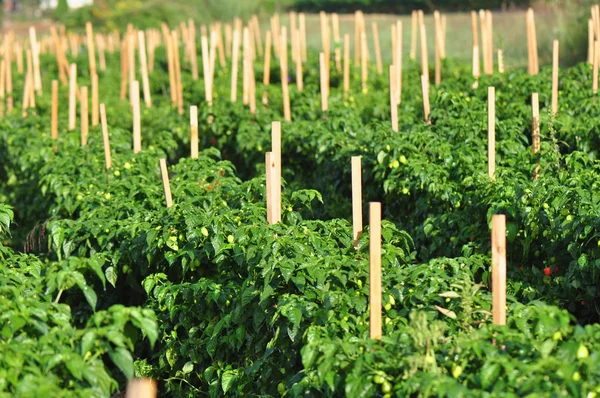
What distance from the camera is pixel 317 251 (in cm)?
425

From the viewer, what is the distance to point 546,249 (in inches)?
199

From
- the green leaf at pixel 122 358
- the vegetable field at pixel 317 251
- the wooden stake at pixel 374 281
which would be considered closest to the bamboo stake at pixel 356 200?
the vegetable field at pixel 317 251

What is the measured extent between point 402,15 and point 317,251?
71.2ft

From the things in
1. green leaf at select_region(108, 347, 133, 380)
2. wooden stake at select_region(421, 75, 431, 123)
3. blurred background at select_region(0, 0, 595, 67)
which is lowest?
green leaf at select_region(108, 347, 133, 380)

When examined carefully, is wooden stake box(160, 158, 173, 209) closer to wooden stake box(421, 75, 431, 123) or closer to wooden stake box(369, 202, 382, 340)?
wooden stake box(369, 202, 382, 340)

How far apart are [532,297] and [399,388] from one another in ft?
6.07

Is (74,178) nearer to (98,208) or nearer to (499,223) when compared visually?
(98,208)

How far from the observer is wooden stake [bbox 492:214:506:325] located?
3412mm

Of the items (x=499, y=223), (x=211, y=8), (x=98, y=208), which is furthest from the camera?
(x=211, y=8)

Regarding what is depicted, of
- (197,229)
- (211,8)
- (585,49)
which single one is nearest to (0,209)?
(197,229)

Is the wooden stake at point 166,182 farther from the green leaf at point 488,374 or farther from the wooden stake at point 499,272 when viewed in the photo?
the green leaf at point 488,374

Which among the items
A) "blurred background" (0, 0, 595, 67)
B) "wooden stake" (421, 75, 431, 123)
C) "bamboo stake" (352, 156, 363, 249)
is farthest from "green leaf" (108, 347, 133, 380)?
"blurred background" (0, 0, 595, 67)

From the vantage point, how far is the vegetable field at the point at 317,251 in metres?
3.20

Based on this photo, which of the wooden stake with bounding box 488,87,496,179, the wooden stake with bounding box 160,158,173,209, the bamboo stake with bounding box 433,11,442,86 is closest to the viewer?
the wooden stake with bounding box 160,158,173,209
